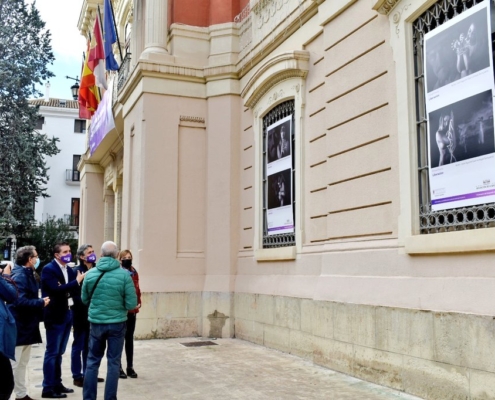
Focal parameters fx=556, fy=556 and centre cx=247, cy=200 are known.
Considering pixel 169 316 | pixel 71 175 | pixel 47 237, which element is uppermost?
pixel 71 175

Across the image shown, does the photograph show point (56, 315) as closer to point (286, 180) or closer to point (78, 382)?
point (78, 382)

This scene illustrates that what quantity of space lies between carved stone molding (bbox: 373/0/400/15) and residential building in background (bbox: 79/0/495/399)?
0.06 meters

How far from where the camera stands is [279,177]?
34.7ft

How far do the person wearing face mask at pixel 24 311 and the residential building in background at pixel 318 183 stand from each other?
3925mm

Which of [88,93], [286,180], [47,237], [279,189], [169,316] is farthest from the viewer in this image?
[47,237]

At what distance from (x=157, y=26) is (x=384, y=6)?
6933 millimetres

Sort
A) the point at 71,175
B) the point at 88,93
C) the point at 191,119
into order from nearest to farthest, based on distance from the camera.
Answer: the point at 191,119, the point at 88,93, the point at 71,175

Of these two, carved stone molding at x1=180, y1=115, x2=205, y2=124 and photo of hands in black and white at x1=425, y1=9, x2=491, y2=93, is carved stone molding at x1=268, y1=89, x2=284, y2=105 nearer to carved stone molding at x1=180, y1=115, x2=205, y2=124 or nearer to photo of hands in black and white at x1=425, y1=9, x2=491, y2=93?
carved stone molding at x1=180, y1=115, x2=205, y2=124

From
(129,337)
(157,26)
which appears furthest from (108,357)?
(157,26)

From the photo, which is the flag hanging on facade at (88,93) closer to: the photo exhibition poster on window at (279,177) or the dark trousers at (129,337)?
the photo exhibition poster on window at (279,177)

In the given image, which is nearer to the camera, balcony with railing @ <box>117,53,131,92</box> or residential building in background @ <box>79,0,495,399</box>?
residential building in background @ <box>79,0,495,399</box>

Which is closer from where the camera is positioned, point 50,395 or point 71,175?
point 50,395

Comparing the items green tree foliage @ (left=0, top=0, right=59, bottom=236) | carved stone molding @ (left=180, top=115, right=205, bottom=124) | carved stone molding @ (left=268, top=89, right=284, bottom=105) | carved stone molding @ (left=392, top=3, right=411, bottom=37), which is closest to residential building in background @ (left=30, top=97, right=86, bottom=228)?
green tree foliage @ (left=0, top=0, right=59, bottom=236)

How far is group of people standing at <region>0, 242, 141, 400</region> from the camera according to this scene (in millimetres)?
5828
